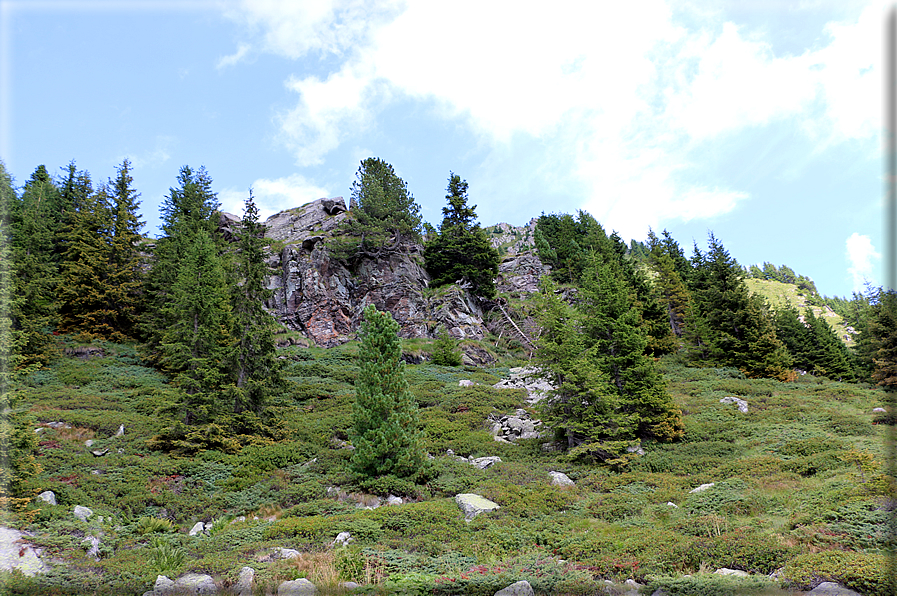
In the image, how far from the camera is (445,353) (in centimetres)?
3769

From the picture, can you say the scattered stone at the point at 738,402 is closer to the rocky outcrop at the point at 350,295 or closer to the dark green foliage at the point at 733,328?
the dark green foliage at the point at 733,328

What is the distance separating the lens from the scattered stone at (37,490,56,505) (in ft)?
37.5

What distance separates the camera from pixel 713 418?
2139cm

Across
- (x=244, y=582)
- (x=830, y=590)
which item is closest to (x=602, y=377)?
(x=830, y=590)

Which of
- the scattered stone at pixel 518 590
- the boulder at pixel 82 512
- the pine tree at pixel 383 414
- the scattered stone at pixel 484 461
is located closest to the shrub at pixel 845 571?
the scattered stone at pixel 518 590

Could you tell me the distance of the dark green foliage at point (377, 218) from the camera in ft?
155

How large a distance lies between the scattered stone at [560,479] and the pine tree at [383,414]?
17.5 ft

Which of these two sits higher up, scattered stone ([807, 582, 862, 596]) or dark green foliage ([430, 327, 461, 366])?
dark green foliage ([430, 327, 461, 366])

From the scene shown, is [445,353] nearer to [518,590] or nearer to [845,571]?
[518,590]

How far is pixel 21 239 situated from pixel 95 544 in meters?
32.2

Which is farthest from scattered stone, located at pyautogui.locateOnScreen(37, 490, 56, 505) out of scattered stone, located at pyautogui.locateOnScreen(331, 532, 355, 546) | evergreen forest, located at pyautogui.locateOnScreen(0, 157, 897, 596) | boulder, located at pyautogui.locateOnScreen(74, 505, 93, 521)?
scattered stone, located at pyautogui.locateOnScreen(331, 532, 355, 546)

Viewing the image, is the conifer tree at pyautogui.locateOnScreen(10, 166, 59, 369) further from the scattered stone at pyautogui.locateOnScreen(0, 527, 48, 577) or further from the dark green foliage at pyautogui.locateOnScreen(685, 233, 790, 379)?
the dark green foliage at pyautogui.locateOnScreen(685, 233, 790, 379)

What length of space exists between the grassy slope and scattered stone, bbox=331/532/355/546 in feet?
0.79

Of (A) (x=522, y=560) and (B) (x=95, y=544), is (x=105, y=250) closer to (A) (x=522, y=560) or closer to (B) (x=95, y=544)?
(B) (x=95, y=544)
